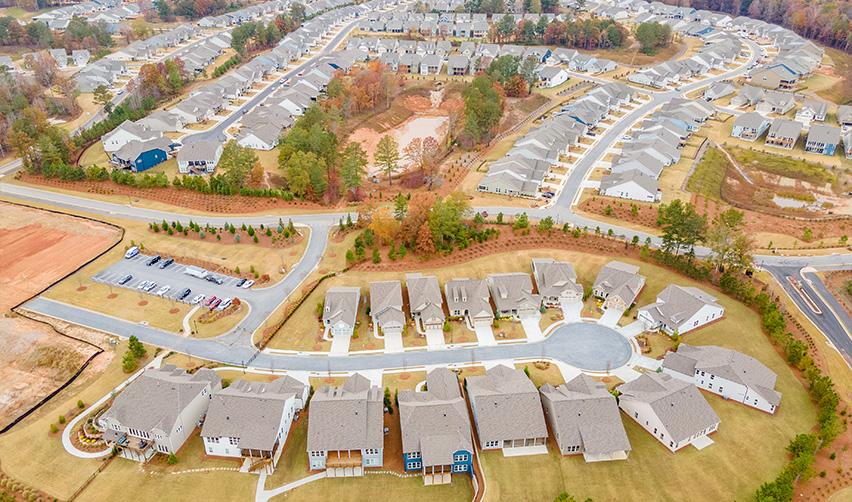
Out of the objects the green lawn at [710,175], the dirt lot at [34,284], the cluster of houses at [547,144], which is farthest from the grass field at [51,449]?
the green lawn at [710,175]

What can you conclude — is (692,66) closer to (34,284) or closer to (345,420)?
(345,420)

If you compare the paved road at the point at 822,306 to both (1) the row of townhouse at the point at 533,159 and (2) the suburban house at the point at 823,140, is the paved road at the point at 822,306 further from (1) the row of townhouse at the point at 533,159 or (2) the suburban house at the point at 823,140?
(2) the suburban house at the point at 823,140

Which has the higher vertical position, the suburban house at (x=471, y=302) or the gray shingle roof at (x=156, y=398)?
the gray shingle roof at (x=156, y=398)

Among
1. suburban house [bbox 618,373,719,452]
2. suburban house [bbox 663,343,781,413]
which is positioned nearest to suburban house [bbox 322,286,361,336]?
suburban house [bbox 618,373,719,452]

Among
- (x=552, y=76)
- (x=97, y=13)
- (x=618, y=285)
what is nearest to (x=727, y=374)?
(x=618, y=285)

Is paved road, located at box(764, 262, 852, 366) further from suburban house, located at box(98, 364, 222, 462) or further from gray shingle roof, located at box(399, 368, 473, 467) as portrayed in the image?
suburban house, located at box(98, 364, 222, 462)
